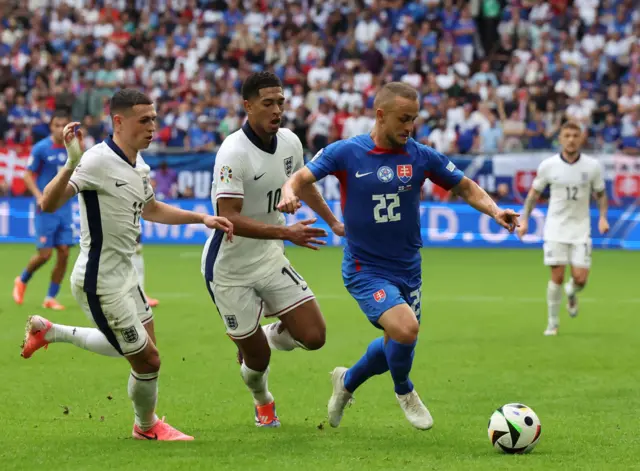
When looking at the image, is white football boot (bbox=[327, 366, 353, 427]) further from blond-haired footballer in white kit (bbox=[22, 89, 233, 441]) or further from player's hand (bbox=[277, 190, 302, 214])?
player's hand (bbox=[277, 190, 302, 214])

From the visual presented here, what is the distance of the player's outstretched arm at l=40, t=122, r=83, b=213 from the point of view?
670 cm

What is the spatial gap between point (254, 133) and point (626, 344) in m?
5.95

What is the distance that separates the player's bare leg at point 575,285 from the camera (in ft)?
42.9

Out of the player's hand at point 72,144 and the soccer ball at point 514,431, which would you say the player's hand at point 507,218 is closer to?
the soccer ball at point 514,431

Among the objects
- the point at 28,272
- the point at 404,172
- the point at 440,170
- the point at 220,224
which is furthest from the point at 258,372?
the point at 28,272

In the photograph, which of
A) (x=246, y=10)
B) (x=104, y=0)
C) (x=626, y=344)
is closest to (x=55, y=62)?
(x=104, y=0)

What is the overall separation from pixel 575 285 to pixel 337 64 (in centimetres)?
1708

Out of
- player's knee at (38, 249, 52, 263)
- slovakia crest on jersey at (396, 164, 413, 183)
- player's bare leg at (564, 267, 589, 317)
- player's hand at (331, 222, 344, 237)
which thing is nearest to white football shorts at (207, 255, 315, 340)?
player's hand at (331, 222, 344, 237)

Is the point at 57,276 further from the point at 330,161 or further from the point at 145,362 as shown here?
the point at 330,161

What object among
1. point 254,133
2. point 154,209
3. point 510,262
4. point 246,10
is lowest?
point 510,262

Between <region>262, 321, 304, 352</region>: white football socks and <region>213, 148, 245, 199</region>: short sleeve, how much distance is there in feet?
3.72

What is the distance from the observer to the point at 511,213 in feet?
23.6

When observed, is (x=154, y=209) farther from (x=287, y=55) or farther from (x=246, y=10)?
(x=246, y=10)

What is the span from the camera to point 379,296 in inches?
293
